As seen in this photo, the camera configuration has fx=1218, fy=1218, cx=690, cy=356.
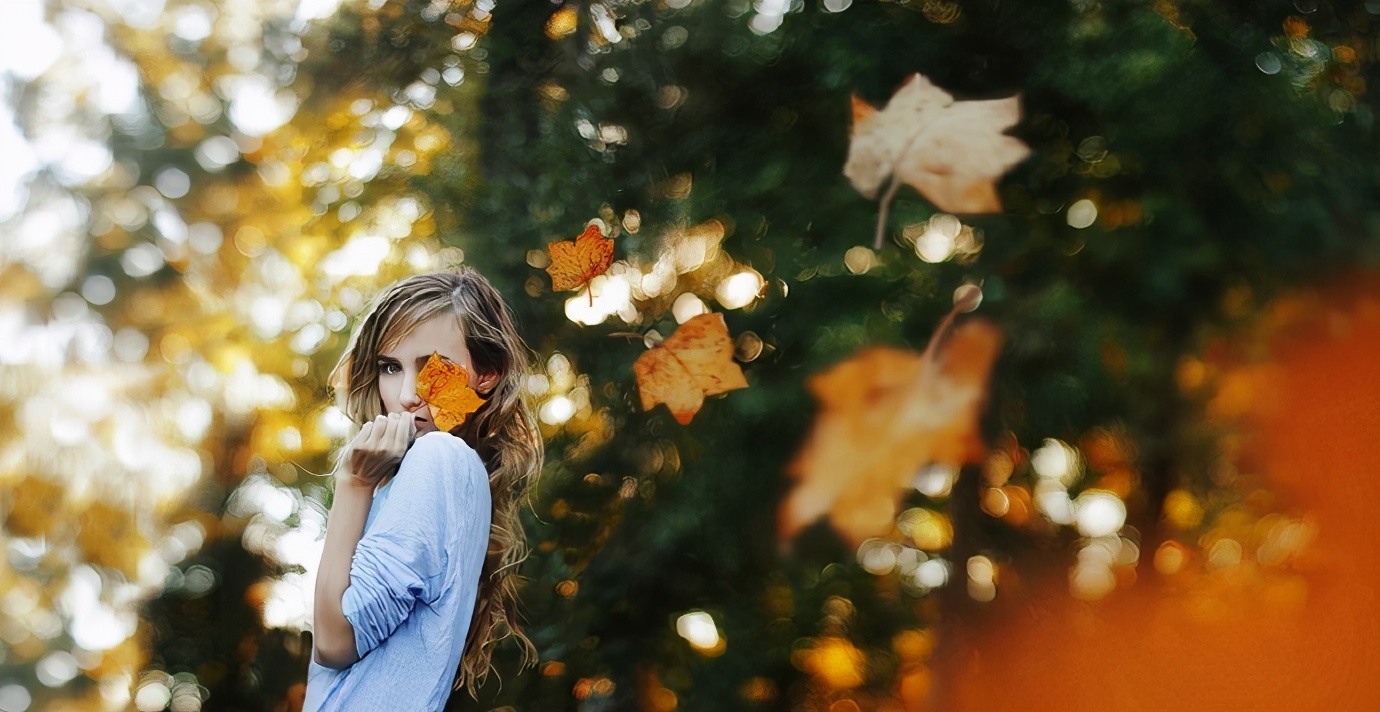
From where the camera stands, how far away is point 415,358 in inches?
56.3

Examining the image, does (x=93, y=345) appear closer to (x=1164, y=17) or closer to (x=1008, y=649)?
(x=1008, y=649)

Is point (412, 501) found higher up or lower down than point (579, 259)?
higher up

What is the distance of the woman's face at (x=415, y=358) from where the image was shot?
142 centimetres

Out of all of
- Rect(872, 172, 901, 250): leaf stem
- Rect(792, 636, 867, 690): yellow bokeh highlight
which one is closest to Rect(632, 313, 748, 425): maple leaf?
Rect(872, 172, 901, 250): leaf stem

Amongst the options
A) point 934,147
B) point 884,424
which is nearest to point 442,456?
point 884,424

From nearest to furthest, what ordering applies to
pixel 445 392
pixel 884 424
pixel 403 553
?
pixel 403 553 → pixel 445 392 → pixel 884 424

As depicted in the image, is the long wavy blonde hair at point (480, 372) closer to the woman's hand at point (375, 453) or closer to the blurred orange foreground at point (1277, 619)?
the woman's hand at point (375, 453)

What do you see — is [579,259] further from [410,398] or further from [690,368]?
[410,398]

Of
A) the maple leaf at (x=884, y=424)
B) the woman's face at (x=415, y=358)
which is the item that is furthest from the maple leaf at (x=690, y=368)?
the woman's face at (x=415, y=358)

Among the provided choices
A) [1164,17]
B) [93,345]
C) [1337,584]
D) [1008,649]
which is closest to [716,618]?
[1008,649]

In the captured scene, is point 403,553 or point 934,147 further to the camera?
point 934,147

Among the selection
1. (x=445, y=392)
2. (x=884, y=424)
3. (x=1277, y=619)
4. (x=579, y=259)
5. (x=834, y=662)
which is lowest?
(x=834, y=662)

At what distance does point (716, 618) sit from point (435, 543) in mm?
837

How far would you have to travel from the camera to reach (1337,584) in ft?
6.07
